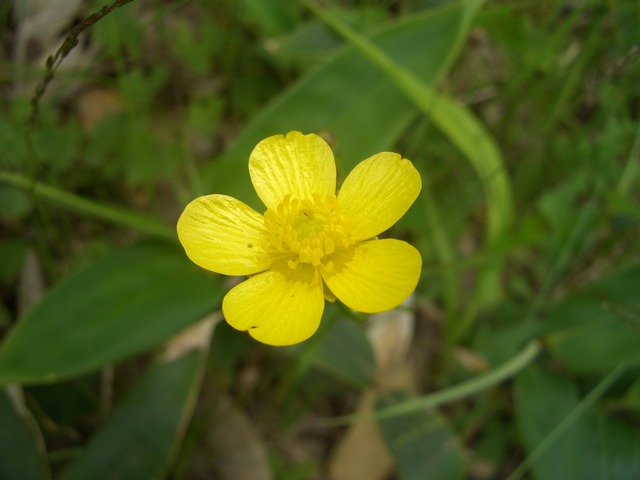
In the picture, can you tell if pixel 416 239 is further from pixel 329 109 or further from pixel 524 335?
pixel 329 109

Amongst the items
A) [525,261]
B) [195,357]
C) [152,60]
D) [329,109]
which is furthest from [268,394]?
[152,60]

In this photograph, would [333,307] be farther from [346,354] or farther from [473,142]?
[473,142]

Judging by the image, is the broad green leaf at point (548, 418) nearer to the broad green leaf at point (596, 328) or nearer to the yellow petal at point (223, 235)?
the broad green leaf at point (596, 328)

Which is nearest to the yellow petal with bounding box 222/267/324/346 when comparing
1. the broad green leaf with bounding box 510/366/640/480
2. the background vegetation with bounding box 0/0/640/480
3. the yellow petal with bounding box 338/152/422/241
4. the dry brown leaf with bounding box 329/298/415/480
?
the yellow petal with bounding box 338/152/422/241

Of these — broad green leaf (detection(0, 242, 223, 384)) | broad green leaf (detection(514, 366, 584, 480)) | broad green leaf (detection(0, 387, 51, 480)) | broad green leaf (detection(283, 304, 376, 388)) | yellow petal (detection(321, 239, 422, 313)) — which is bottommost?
broad green leaf (detection(514, 366, 584, 480))

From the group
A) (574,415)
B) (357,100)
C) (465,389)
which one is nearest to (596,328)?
(574,415)

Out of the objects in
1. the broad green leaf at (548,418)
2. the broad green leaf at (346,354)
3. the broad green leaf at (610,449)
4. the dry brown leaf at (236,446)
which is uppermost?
the broad green leaf at (346,354)

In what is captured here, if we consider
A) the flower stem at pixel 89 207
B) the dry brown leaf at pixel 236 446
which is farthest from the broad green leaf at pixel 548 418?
the flower stem at pixel 89 207

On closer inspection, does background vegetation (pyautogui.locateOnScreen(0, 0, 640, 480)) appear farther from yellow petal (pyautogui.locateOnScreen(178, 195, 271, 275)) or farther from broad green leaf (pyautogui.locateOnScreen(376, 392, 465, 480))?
yellow petal (pyautogui.locateOnScreen(178, 195, 271, 275))
